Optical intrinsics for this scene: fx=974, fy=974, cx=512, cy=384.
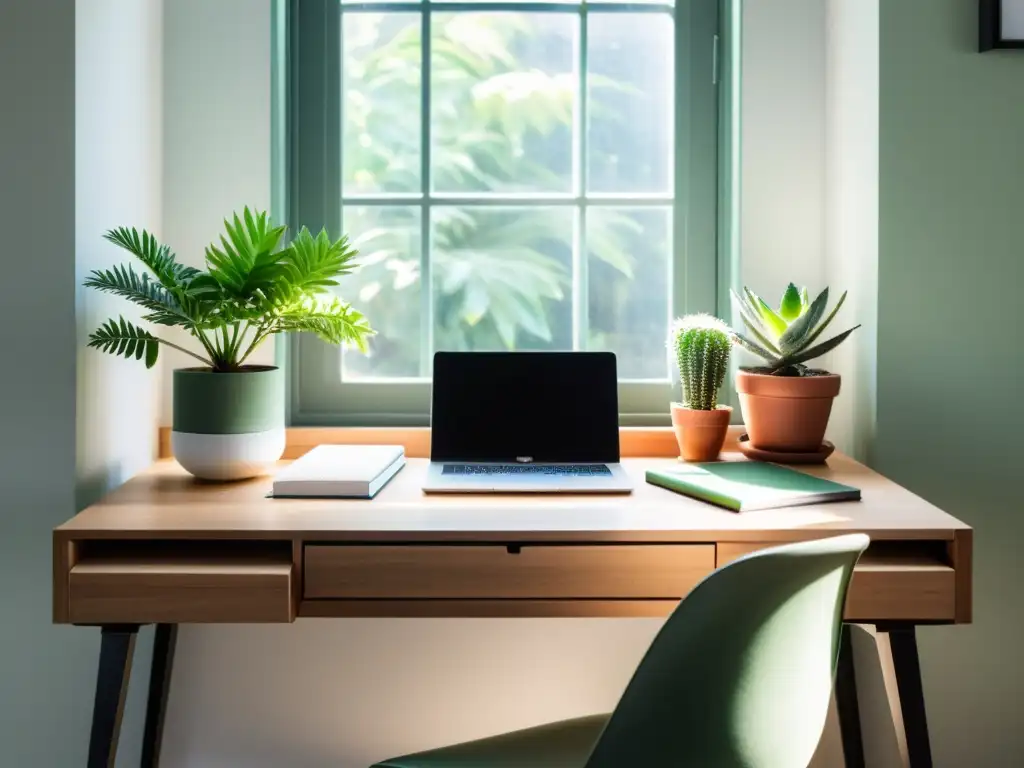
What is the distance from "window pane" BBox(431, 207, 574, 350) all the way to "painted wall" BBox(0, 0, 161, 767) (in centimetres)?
69

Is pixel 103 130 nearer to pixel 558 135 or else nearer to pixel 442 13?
pixel 442 13

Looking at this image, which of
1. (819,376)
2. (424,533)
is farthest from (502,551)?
(819,376)

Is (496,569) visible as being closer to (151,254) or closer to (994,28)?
(151,254)

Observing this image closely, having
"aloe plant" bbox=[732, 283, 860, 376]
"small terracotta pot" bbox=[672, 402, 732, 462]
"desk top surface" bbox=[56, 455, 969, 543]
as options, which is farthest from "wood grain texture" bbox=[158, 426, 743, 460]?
"desk top surface" bbox=[56, 455, 969, 543]

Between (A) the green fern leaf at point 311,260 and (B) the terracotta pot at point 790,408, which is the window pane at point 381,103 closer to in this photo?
(A) the green fern leaf at point 311,260

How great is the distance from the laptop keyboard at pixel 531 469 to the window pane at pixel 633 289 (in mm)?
463

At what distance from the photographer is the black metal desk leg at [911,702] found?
1380 millimetres

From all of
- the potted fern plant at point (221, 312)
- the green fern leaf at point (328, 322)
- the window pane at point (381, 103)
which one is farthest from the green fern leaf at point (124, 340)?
the window pane at point (381, 103)

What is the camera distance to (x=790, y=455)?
1.74 metres

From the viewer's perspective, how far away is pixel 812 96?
6.49 ft

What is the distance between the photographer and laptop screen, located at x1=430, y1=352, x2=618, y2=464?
1.72 meters

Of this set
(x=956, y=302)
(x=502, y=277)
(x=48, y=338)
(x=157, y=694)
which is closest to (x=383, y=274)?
(x=502, y=277)

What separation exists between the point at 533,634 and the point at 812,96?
1.23 meters

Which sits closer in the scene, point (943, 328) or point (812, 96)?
point (943, 328)
